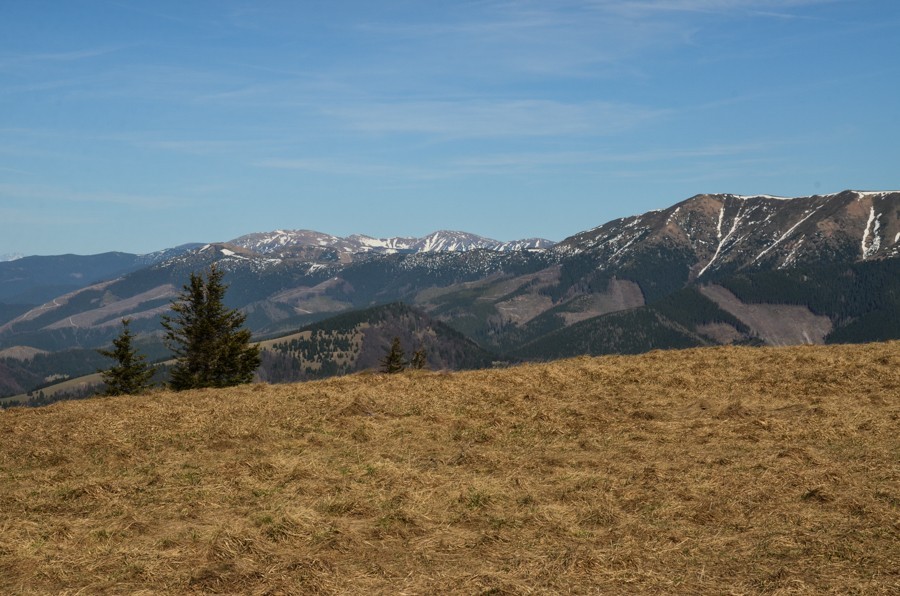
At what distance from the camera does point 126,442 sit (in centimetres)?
1831

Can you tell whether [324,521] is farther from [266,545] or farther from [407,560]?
[407,560]

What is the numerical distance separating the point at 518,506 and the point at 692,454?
5386 millimetres

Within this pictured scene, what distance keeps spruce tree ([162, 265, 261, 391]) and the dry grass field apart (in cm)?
3786

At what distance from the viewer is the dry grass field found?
10.3 meters

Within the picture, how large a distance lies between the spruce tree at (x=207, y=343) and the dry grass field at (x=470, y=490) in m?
37.9

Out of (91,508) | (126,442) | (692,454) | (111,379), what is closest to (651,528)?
(692,454)

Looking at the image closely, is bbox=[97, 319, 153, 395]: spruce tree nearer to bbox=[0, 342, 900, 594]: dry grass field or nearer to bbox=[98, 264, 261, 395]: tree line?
bbox=[98, 264, 261, 395]: tree line

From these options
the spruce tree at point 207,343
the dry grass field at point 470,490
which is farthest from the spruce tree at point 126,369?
the dry grass field at point 470,490

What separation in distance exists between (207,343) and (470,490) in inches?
2106

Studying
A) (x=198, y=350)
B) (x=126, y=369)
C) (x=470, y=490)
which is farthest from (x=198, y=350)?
(x=470, y=490)

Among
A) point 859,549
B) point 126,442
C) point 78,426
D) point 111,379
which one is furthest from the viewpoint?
point 111,379

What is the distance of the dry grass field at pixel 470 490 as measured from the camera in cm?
1028

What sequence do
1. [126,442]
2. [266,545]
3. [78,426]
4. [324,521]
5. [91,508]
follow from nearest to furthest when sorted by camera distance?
[266,545] < [324,521] < [91,508] < [126,442] < [78,426]

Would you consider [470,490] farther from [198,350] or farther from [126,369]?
[126,369]
